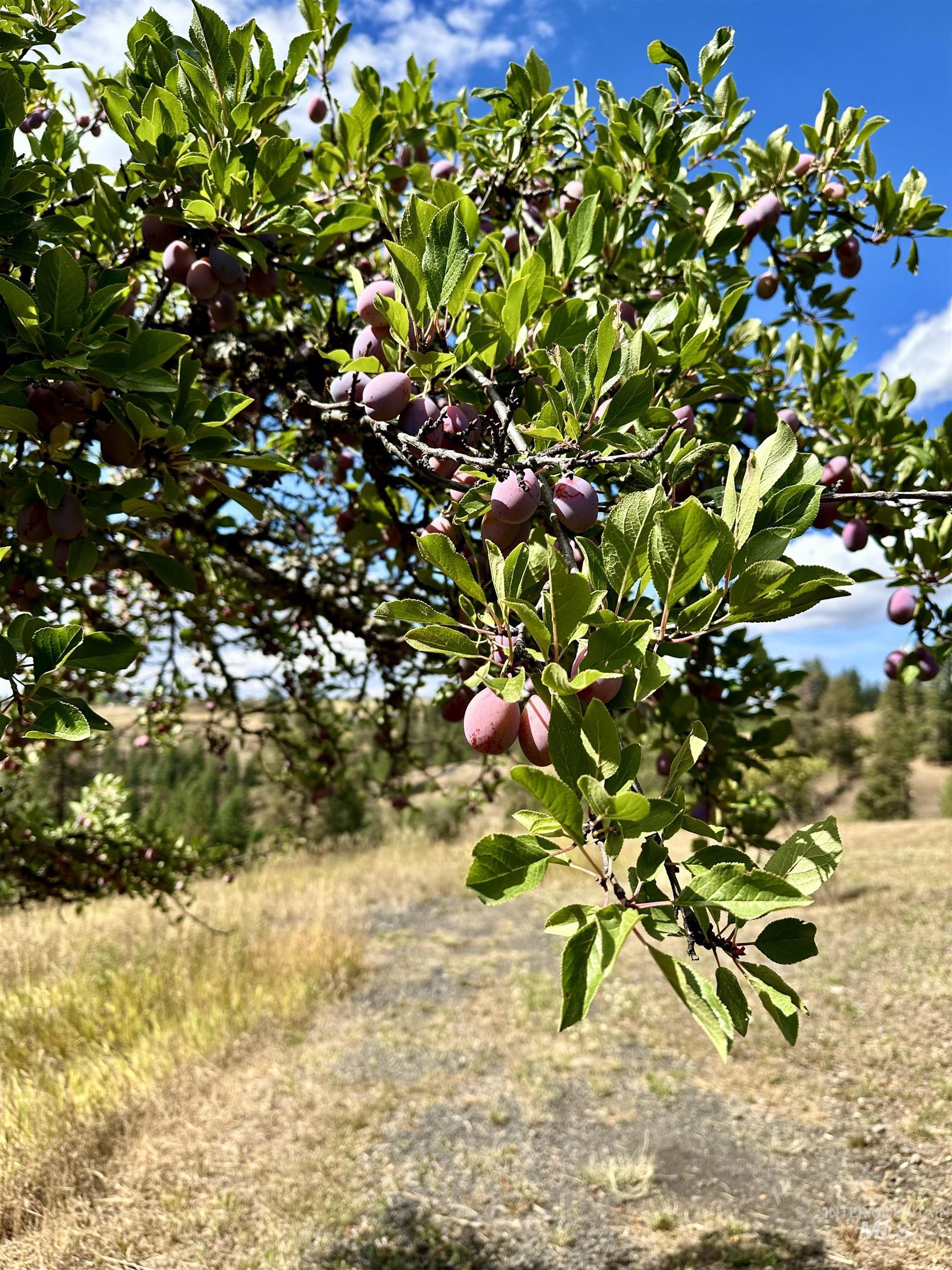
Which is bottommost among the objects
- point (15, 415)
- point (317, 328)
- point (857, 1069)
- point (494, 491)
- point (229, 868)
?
point (857, 1069)

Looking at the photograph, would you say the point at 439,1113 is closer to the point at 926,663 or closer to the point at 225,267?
the point at 926,663

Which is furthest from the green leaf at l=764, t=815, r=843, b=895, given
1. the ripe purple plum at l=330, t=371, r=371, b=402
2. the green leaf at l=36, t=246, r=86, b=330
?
the green leaf at l=36, t=246, r=86, b=330

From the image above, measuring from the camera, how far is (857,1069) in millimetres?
4859

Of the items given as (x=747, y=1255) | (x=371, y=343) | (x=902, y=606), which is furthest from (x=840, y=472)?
(x=747, y=1255)

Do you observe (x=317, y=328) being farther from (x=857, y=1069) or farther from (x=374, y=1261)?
(x=857, y=1069)

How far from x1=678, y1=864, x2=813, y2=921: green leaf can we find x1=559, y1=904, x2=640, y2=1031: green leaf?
0.05 metres

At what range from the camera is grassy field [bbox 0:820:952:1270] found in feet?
10.4

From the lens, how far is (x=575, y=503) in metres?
0.77

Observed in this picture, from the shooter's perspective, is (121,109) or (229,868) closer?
(121,109)

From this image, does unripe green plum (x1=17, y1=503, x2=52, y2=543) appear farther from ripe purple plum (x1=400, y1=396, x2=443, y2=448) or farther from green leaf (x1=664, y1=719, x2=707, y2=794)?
green leaf (x1=664, y1=719, x2=707, y2=794)

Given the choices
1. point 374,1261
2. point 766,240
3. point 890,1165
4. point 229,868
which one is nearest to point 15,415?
point 766,240

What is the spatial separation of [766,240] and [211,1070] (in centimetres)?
551

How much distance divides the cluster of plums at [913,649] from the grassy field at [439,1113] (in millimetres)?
2631

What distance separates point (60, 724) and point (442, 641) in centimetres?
48
